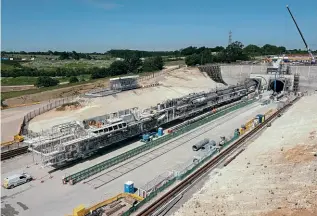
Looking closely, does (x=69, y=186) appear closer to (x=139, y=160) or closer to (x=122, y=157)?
(x=122, y=157)

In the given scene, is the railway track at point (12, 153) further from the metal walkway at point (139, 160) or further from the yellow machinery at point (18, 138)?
the metal walkway at point (139, 160)

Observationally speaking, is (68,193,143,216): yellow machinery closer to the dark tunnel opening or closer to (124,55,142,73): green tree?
the dark tunnel opening

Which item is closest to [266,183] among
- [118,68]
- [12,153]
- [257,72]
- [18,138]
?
[12,153]

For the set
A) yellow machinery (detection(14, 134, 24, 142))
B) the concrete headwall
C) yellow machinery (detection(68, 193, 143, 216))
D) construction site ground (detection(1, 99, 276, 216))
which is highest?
the concrete headwall

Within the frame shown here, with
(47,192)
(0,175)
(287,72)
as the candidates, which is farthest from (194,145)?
(287,72)

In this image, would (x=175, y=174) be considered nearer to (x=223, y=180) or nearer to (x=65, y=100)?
(x=223, y=180)

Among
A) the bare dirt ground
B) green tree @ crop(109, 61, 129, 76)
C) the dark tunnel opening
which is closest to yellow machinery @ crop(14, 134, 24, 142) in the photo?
the bare dirt ground
